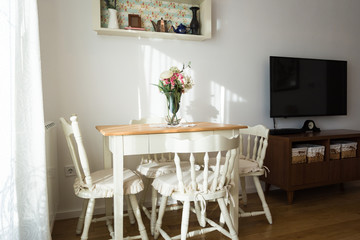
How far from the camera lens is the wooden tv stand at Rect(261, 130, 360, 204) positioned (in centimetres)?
291

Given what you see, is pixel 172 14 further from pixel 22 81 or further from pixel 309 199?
pixel 309 199

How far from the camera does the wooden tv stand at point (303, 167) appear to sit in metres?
2.91

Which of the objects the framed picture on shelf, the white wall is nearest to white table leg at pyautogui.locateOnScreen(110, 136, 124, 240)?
the white wall

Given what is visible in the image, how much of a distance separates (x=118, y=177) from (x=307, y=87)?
8.31ft

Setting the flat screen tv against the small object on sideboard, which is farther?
the small object on sideboard

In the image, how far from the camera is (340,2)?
12.2ft

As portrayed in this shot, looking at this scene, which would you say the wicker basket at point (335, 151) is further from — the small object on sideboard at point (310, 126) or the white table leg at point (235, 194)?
the white table leg at point (235, 194)

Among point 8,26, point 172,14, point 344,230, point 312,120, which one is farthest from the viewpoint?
point 312,120

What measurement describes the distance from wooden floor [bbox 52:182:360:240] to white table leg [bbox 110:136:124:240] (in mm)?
459

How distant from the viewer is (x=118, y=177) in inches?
72.4

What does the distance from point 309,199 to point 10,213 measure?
2.79m

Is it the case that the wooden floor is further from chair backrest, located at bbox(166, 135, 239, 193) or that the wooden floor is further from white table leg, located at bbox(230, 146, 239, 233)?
chair backrest, located at bbox(166, 135, 239, 193)

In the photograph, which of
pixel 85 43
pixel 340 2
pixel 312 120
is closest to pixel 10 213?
pixel 85 43

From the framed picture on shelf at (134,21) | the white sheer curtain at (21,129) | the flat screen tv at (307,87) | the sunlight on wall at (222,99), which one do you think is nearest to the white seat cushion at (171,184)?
the white sheer curtain at (21,129)
